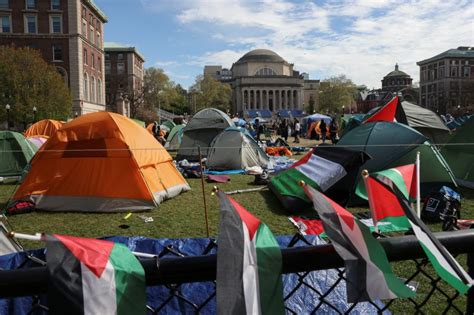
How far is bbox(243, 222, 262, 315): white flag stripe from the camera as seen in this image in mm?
1257

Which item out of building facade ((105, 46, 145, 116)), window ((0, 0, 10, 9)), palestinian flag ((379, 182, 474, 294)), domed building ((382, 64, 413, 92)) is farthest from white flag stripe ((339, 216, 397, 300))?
domed building ((382, 64, 413, 92))

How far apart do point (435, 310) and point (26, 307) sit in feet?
11.4

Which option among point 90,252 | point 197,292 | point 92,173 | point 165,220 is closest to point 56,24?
point 92,173

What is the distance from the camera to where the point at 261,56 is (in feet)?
415

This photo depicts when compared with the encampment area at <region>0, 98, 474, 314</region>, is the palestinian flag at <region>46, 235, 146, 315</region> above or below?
above

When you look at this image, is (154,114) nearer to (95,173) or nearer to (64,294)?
(95,173)

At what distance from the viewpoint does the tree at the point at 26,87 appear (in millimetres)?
38750

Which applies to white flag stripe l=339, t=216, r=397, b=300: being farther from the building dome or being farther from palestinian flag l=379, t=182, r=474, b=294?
the building dome

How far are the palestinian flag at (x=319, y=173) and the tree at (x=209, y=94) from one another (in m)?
91.1

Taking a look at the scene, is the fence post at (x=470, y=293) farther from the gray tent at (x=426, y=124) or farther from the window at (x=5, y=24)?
the window at (x=5, y=24)

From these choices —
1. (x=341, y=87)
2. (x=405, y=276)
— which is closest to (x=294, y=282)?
(x=405, y=276)

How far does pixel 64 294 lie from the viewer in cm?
115

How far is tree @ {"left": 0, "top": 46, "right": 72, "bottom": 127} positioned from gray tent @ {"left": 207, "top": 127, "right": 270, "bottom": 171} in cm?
3133

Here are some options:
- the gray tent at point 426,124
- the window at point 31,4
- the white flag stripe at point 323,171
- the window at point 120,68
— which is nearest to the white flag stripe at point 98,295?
the white flag stripe at point 323,171
